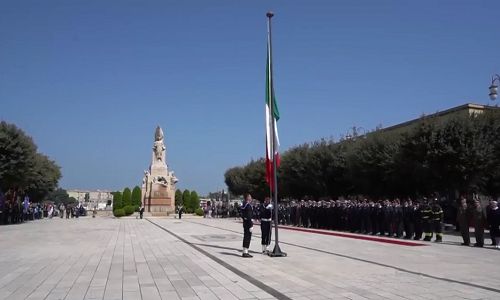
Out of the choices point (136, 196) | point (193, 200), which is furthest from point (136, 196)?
point (193, 200)

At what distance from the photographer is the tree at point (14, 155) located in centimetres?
3120

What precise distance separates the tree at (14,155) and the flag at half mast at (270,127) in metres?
24.0

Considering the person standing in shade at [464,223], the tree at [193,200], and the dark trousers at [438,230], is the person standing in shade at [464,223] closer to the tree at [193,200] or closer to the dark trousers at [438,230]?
the dark trousers at [438,230]

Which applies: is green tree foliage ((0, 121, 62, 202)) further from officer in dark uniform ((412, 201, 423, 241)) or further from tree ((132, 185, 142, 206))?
tree ((132, 185, 142, 206))

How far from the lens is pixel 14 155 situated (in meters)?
31.5

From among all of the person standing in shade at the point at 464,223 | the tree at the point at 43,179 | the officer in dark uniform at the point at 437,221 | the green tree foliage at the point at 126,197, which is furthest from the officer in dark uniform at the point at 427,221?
the green tree foliage at the point at 126,197

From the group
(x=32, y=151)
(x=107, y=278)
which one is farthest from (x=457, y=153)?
(x=32, y=151)

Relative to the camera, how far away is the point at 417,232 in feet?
63.0

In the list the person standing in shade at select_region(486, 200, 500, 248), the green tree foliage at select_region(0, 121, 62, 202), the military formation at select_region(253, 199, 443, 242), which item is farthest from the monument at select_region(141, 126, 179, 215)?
the person standing in shade at select_region(486, 200, 500, 248)

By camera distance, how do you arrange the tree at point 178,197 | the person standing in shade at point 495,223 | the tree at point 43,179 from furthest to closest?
the tree at point 178,197 < the tree at point 43,179 < the person standing in shade at point 495,223

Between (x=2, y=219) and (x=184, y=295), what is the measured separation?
33693mm

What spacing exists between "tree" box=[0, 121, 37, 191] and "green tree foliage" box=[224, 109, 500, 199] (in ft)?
74.2

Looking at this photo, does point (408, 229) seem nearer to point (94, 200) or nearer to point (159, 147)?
point (159, 147)

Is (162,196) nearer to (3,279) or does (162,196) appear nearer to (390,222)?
(390,222)
